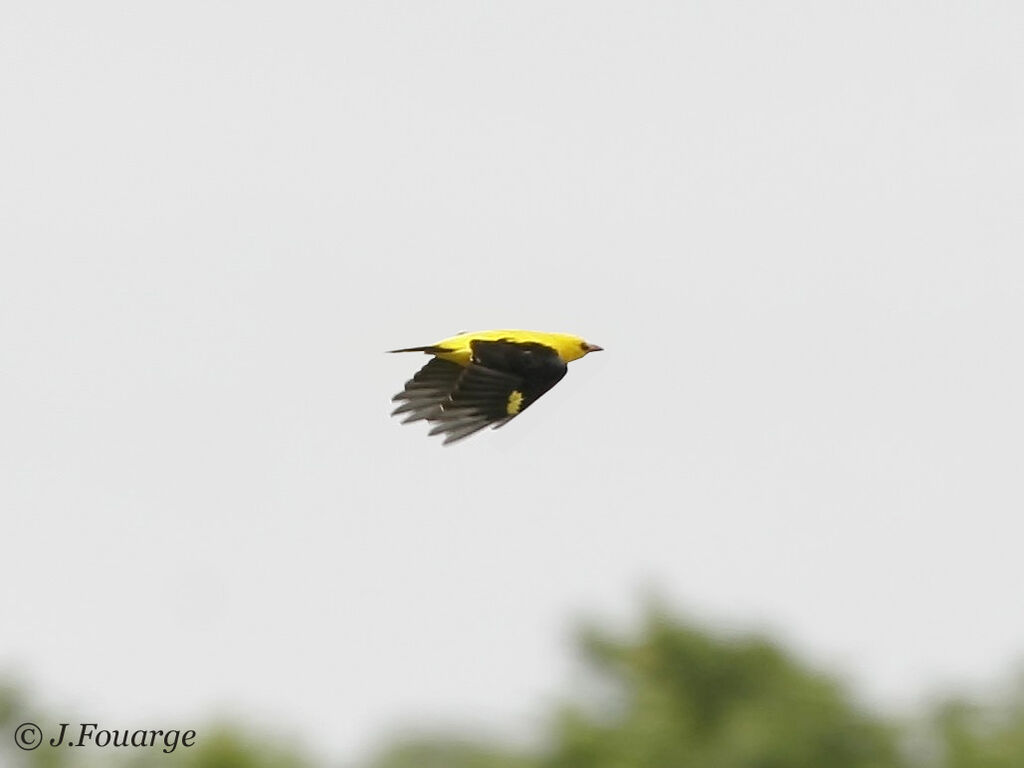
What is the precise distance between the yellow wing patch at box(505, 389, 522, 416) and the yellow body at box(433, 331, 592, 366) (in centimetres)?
38

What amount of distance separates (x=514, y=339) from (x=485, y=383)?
13.4 inches

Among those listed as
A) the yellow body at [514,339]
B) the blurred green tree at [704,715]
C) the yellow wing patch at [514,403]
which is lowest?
the yellow wing patch at [514,403]

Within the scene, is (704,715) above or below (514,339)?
above

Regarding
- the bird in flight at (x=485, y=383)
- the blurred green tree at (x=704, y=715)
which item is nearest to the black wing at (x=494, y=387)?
the bird in flight at (x=485, y=383)

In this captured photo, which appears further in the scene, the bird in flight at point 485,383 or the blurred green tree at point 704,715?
the blurred green tree at point 704,715

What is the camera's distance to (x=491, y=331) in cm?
1244

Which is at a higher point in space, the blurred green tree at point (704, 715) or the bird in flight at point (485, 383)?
the blurred green tree at point (704, 715)

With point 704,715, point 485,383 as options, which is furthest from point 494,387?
point 704,715

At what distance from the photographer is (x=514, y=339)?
40.0 feet

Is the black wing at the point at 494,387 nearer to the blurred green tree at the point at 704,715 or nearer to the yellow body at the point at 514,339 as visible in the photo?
the yellow body at the point at 514,339

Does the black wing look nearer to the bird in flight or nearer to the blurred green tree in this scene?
the bird in flight

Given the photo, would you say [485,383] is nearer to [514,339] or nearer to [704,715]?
[514,339]

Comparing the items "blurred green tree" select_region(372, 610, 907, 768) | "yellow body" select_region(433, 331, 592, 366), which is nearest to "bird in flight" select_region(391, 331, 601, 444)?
"yellow body" select_region(433, 331, 592, 366)

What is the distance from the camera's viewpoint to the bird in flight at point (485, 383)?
1196 centimetres
